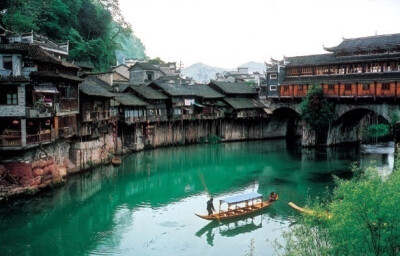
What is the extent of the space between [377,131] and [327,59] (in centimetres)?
1831

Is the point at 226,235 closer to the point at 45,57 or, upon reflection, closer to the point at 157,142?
the point at 45,57

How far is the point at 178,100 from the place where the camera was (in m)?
56.3

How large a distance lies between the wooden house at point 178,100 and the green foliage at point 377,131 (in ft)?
101

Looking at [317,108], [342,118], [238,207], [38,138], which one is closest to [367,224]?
[238,207]

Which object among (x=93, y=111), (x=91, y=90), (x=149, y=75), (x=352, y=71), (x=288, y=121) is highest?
(x=149, y=75)

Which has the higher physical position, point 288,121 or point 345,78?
point 345,78

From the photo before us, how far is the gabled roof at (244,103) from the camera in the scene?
200 feet

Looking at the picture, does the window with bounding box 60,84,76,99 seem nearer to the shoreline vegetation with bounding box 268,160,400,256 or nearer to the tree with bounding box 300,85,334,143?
the shoreline vegetation with bounding box 268,160,400,256

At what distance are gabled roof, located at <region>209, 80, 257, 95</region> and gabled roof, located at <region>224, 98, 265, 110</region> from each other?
1.61m

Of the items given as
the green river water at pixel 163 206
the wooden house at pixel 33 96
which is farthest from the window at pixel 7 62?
the green river water at pixel 163 206

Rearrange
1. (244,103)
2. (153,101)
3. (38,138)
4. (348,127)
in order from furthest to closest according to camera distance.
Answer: (244,103), (348,127), (153,101), (38,138)

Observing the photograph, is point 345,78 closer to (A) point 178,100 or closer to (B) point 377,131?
(B) point 377,131

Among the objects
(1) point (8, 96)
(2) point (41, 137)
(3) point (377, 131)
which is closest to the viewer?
(1) point (8, 96)

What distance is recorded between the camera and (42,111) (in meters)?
29.6
